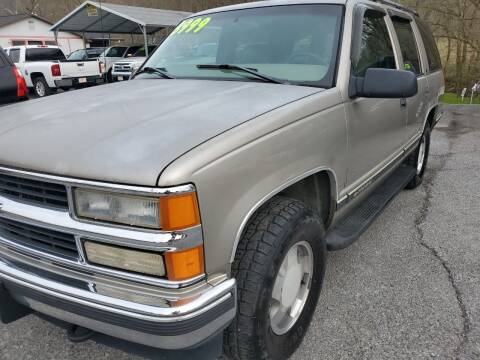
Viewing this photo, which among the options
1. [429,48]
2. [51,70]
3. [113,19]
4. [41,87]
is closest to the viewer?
[429,48]

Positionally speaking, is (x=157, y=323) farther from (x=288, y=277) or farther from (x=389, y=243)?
(x=389, y=243)

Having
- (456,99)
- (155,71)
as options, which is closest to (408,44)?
(155,71)

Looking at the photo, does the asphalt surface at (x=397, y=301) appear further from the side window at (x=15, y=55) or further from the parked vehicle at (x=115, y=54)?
the parked vehicle at (x=115, y=54)

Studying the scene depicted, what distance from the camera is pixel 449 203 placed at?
464 centimetres

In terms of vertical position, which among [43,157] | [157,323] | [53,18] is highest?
[53,18]

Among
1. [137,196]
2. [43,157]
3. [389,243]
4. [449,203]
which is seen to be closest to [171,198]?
[137,196]

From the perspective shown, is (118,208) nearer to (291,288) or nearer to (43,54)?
(291,288)

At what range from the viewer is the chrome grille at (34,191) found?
1702mm

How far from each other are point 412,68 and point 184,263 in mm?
3314

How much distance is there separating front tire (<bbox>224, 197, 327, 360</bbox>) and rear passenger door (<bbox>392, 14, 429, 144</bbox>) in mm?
2155

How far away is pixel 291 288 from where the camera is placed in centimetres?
229

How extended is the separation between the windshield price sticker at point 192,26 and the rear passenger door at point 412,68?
1617 millimetres

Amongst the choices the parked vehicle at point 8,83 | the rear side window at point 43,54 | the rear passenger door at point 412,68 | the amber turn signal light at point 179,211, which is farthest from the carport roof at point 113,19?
the amber turn signal light at point 179,211

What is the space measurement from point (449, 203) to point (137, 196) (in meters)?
4.04
